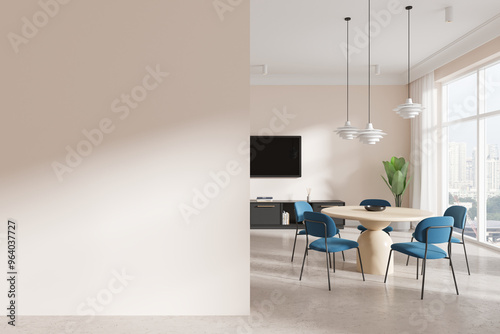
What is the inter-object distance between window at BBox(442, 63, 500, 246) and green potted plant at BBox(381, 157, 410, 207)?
Result: 73 cm

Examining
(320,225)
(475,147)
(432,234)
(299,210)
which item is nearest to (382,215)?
(432,234)

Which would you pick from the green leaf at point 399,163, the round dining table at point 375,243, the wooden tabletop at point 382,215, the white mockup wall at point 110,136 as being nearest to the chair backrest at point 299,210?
the wooden tabletop at point 382,215

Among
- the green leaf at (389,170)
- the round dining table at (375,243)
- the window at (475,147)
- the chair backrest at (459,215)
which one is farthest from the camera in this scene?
the green leaf at (389,170)

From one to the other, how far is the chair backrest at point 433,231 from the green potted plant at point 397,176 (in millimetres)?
3768

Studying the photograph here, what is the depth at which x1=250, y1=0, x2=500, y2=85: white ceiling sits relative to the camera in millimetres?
4754

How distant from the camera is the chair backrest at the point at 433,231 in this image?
367cm

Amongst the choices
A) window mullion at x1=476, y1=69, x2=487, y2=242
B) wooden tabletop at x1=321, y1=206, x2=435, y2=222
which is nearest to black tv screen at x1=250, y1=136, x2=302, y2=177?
window mullion at x1=476, y1=69, x2=487, y2=242

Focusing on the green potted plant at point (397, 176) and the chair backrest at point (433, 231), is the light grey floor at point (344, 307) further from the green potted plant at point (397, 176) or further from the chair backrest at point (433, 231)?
the green potted plant at point (397, 176)

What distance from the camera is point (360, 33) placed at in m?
5.64

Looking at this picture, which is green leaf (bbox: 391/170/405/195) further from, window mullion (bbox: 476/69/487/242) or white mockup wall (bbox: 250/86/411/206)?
window mullion (bbox: 476/69/487/242)

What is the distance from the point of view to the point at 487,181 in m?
6.18

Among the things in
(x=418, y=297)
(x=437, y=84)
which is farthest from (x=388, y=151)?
(x=418, y=297)

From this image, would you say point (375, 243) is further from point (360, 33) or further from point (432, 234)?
point (360, 33)

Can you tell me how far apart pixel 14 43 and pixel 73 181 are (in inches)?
45.4
